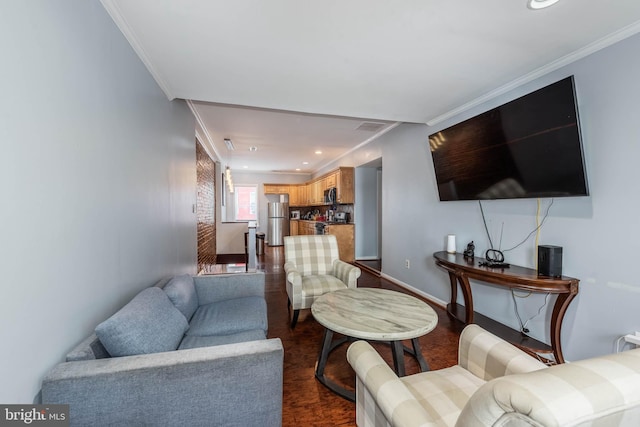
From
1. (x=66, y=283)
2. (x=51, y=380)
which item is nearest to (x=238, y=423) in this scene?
(x=51, y=380)

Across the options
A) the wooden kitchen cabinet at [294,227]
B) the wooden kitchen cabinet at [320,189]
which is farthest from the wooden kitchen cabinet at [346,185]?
the wooden kitchen cabinet at [294,227]

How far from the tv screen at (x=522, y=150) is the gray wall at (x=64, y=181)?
287 cm

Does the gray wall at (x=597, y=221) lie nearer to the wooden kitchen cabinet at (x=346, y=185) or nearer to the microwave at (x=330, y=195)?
the wooden kitchen cabinet at (x=346, y=185)

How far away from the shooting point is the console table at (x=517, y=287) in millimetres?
1878

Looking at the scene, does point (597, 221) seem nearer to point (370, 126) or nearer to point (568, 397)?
point (568, 397)

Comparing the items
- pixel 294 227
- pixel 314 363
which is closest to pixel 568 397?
pixel 314 363

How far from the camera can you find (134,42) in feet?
5.72

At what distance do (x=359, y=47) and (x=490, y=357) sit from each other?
1985 mm

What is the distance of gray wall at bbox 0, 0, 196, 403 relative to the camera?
89 cm

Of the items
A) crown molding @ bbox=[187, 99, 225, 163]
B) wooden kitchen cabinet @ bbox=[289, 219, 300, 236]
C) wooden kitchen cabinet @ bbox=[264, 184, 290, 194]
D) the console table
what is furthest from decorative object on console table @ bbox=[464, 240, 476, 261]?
wooden kitchen cabinet @ bbox=[264, 184, 290, 194]

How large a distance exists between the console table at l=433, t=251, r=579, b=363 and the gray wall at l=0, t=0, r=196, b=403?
2738 millimetres

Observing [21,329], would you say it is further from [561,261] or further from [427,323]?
[561,261]

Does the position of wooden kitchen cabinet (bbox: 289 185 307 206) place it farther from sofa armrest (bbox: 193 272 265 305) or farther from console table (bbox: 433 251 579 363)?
sofa armrest (bbox: 193 272 265 305)

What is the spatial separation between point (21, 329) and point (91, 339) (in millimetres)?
296
